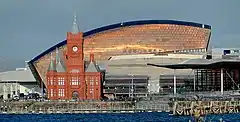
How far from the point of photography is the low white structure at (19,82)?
191 m

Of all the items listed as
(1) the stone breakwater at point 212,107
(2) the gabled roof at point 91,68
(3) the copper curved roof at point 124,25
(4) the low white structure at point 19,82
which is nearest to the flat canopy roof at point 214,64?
(1) the stone breakwater at point 212,107

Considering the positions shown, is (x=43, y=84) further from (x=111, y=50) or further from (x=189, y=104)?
(x=189, y=104)

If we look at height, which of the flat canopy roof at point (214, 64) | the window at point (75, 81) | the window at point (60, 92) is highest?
the flat canopy roof at point (214, 64)

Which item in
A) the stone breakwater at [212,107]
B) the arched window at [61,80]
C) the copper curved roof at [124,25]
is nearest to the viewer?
the stone breakwater at [212,107]

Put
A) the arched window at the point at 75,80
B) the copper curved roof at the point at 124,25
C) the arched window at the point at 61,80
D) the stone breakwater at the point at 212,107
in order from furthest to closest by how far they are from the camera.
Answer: the copper curved roof at the point at 124,25, the arched window at the point at 61,80, the arched window at the point at 75,80, the stone breakwater at the point at 212,107

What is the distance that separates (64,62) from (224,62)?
45901 mm

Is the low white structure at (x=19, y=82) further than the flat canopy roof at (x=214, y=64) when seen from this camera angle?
Yes

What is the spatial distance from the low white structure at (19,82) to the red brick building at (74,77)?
42.5 metres

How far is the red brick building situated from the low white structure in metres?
42.5

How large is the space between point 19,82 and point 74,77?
156 feet

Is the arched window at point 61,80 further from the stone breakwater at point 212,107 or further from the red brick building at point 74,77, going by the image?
the stone breakwater at point 212,107

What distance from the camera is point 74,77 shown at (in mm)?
147625

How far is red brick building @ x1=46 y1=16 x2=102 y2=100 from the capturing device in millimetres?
146250

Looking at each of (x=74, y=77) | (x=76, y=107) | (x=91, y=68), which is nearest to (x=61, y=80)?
(x=74, y=77)
